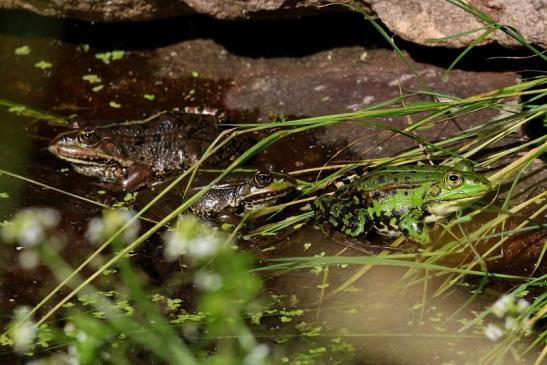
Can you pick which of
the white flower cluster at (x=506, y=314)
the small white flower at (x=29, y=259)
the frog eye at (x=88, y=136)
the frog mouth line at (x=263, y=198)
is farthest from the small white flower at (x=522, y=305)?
the frog eye at (x=88, y=136)

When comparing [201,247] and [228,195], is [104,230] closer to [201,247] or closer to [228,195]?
[201,247]

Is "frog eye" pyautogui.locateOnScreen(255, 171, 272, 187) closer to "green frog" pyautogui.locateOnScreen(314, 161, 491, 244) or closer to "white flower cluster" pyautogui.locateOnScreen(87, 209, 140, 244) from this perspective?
"green frog" pyautogui.locateOnScreen(314, 161, 491, 244)

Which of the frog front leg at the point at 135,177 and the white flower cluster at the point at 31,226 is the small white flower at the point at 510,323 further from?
the frog front leg at the point at 135,177

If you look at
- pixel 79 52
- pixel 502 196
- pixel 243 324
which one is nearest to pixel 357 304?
pixel 243 324

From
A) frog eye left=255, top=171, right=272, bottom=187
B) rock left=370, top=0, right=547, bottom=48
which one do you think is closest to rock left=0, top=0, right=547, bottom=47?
rock left=370, top=0, right=547, bottom=48

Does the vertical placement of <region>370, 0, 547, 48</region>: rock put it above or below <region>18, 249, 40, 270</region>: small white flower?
above

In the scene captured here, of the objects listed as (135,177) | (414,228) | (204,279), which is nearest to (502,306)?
(414,228)
